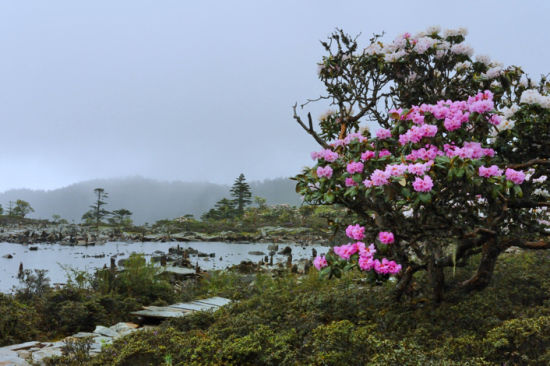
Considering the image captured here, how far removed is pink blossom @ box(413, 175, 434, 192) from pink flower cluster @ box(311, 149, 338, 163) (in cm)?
89

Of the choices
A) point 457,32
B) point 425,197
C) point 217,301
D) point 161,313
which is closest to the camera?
point 425,197

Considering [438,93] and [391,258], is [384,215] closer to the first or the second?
[391,258]

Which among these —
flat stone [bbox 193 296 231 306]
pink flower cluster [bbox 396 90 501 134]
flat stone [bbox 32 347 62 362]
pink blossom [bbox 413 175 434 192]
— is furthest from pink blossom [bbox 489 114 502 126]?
flat stone [bbox 32 347 62 362]

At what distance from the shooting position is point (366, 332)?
3225 mm

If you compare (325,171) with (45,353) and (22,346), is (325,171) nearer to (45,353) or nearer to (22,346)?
(45,353)

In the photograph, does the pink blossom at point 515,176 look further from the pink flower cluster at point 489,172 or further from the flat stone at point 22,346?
the flat stone at point 22,346

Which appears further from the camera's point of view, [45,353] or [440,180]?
[45,353]

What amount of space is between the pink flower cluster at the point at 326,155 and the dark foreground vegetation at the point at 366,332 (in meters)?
1.31

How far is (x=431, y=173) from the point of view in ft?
10.5

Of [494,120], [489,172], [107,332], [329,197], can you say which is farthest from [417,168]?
[107,332]

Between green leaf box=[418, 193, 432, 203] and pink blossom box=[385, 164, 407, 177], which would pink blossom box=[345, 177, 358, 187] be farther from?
green leaf box=[418, 193, 432, 203]

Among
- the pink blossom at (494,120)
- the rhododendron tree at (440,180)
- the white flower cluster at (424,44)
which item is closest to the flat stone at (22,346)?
the rhododendron tree at (440,180)

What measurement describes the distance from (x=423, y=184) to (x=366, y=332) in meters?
1.31

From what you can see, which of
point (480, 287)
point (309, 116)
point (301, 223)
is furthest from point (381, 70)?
point (301, 223)
